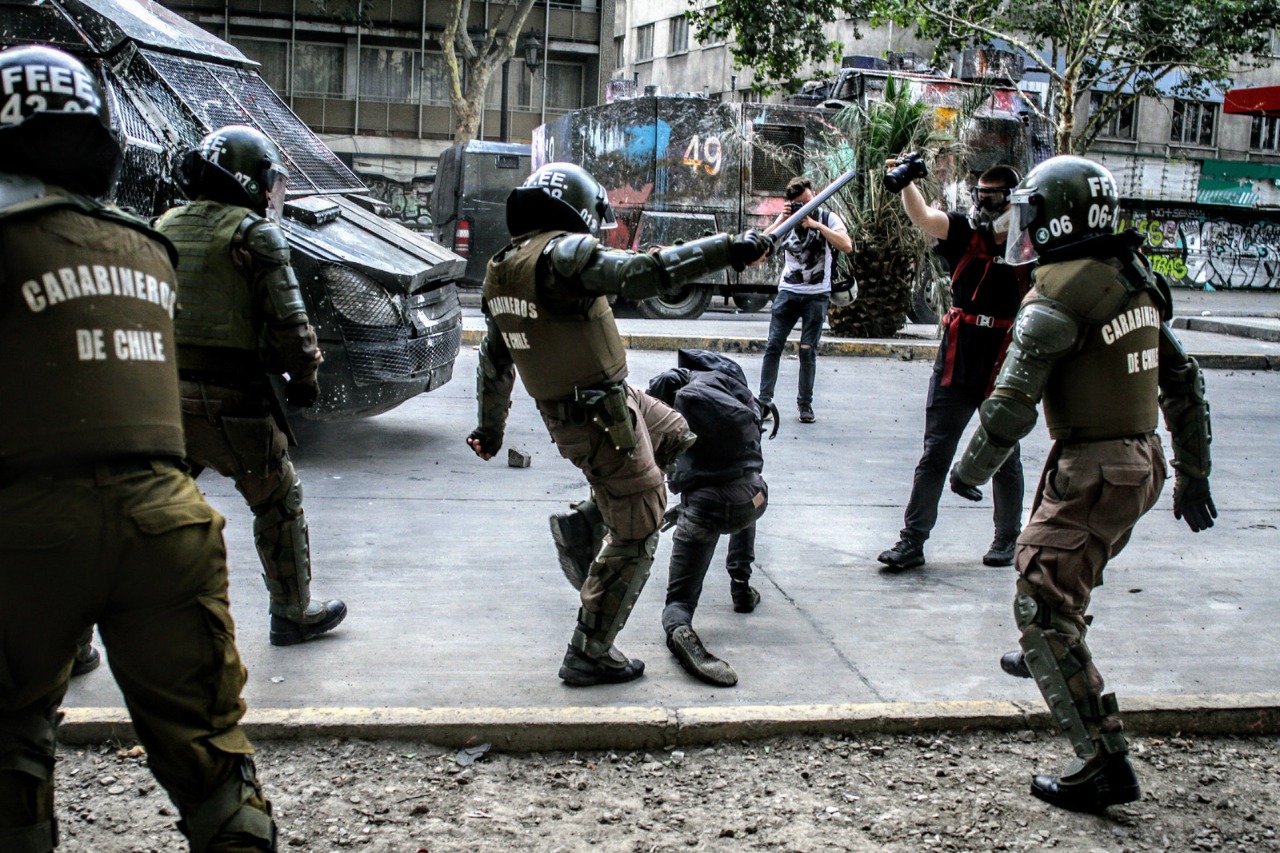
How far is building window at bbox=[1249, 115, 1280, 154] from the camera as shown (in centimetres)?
3497

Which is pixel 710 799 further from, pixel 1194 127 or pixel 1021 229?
pixel 1194 127

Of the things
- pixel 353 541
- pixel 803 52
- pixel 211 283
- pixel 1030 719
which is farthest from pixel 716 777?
pixel 803 52

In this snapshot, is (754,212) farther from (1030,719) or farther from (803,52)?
(1030,719)

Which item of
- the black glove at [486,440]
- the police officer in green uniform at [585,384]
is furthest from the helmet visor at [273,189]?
the black glove at [486,440]

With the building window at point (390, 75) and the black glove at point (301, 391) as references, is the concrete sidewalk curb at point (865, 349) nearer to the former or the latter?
the black glove at point (301, 391)

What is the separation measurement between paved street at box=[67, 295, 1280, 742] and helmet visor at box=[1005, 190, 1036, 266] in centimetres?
147

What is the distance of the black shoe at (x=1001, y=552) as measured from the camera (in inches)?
233

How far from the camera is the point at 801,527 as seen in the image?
6578 millimetres

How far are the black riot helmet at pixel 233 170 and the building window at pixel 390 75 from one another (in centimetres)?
3435

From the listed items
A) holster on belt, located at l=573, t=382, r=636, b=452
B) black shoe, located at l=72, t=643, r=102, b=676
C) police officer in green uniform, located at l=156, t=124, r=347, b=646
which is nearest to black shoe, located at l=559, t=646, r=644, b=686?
holster on belt, located at l=573, t=382, r=636, b=452

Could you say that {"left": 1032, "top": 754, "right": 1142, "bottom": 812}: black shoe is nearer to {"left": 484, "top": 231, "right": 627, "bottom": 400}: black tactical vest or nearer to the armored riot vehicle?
{"left": 484, "top": 231, "right": 627, "bottom": 400}: black tactical vest

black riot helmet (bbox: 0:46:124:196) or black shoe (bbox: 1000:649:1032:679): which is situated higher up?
black riot helmet (bbox: 0:46:124:196)

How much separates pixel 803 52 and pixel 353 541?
2208cm

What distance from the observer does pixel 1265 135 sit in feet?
115
